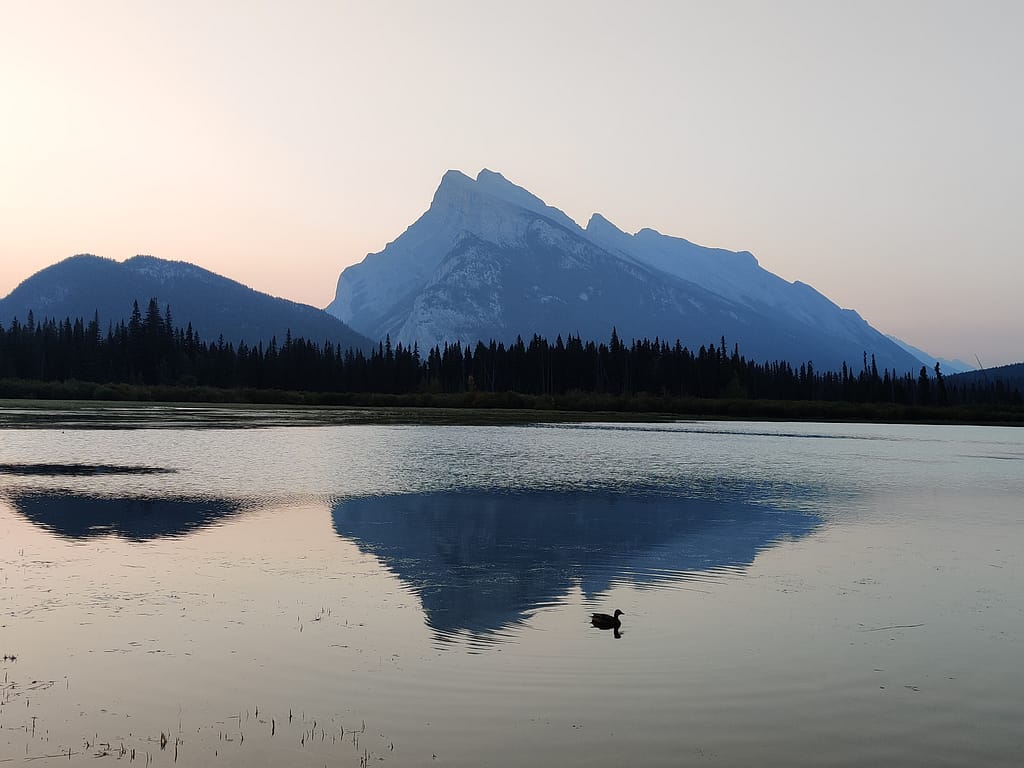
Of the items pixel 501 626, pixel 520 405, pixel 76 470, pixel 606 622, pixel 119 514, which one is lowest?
pixel 501 626

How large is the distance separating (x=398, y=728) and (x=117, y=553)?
12.3m

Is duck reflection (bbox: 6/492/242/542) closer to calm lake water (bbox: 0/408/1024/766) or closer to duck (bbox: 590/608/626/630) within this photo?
calm lake water (bbox: 0/408/1024/766)

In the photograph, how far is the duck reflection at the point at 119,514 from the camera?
22.2 meters

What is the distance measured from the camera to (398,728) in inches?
382

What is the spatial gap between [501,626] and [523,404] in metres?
124

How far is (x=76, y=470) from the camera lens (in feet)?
120

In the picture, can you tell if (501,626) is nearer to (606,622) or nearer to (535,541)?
(606,622)

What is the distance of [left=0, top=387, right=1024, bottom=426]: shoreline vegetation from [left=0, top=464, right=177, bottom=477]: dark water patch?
262ft

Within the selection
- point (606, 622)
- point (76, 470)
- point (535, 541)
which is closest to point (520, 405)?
point (76, 470)

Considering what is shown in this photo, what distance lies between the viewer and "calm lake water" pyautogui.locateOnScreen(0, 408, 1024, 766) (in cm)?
952

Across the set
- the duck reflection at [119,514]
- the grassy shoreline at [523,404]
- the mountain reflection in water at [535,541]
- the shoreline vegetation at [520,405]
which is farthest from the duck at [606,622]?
the grassy shoreline at [523,404]

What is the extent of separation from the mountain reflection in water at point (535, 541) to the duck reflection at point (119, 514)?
12.9ft

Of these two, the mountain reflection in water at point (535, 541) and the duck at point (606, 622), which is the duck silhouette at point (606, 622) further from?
the mountain reflection in water at point (535, 541)

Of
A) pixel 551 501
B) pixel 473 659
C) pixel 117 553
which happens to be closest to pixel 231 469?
pixel 551 501
